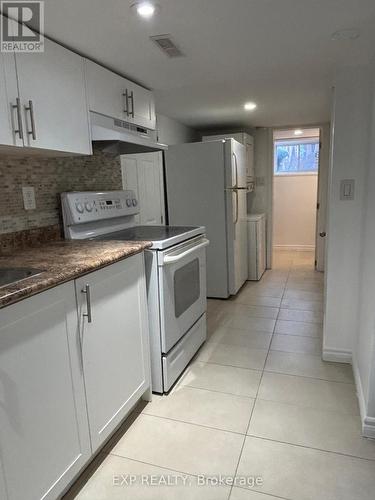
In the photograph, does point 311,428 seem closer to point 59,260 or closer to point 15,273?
point 59,260

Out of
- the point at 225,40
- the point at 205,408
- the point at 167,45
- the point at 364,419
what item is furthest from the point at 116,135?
the point at 364,419

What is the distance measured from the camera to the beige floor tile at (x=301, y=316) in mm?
3116

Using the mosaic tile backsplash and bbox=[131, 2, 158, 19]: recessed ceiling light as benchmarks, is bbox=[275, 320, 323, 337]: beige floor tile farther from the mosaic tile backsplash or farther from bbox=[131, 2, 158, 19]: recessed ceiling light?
bbox=[131, 2, 158, 19]: recessed ceiling light

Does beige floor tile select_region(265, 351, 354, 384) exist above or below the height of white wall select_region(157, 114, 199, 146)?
below

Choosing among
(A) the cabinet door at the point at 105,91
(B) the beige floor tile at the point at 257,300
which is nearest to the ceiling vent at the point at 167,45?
(A) the cabinet door at the point at 105,91

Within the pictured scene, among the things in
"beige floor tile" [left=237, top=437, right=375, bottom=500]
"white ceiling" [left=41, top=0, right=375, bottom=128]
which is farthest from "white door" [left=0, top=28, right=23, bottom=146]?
"beige floor tile" [left=237, top=437, right=375, bottom=500]

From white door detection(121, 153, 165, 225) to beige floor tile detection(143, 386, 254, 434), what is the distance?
179 cm

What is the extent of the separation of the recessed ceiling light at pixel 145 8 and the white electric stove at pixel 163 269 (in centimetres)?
104

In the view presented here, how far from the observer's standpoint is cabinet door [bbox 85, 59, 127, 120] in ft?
6.19

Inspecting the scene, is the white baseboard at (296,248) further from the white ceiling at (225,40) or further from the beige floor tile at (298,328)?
the white ceiling at (225,40)

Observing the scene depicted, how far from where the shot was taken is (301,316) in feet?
10.5

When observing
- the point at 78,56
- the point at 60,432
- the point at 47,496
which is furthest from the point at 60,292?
the point at 78,56

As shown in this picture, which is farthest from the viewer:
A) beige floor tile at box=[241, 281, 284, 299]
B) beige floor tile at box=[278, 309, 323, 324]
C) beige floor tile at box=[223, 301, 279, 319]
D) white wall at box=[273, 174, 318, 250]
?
white wall at box=[273, 174, 318, 250]

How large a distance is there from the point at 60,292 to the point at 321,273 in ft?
13.8
